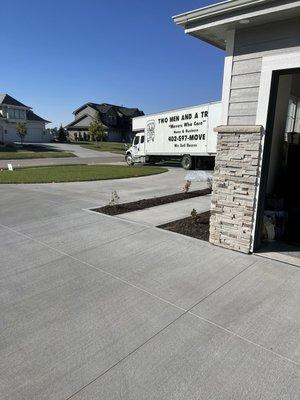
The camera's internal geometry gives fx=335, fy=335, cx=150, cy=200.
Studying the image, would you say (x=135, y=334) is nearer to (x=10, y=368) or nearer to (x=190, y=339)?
(x=190, y=339)

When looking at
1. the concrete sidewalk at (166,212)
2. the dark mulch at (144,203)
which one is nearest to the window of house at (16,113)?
the dark mulch at (144,203)

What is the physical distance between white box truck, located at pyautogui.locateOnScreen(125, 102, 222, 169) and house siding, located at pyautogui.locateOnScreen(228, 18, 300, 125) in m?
13.6

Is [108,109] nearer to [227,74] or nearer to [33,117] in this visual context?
[33,117]

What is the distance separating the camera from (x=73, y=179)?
51.2ft

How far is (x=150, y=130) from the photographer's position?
24859 millimetres

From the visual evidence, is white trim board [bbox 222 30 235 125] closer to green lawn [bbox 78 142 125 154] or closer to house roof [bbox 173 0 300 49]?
house roof [bbox 173 0 300 49]

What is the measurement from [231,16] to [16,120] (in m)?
59.9

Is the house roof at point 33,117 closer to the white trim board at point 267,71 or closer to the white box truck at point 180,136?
the white box truck at point 180,136

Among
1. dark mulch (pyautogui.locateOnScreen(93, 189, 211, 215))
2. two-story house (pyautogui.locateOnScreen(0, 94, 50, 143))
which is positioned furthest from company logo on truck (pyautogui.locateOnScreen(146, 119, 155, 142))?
two-story house (pyautogui.locateOnScreen(0, 94, 50, 143))

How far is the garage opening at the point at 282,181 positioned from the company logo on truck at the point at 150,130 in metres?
14.9

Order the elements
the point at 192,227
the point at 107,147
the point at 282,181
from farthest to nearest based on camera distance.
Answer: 1. the point at 107,147
2. the point at 282,181
3. the point at 192,227

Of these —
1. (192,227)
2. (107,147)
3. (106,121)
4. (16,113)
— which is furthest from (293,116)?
(106,121)

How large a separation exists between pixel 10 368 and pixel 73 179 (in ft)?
42.9

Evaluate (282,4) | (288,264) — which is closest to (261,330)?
(288,264)
